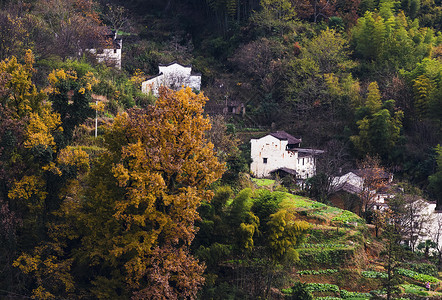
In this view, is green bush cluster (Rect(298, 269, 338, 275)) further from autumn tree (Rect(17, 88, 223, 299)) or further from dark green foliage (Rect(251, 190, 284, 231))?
autumn tree (Rect(17, 88, 223, 299))

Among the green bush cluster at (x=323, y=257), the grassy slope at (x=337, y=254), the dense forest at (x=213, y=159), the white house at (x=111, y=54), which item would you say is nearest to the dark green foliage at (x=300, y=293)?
the dense forest at (x=213, y=159)

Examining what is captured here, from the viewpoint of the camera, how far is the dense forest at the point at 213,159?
Result: 58.3 ft

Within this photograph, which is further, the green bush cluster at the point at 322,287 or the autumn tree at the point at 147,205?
the green bush cluster at the point at 322,287

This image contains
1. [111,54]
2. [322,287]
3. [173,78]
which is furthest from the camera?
[173,78]

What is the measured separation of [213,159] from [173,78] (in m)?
22.1

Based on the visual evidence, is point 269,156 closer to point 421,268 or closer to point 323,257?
point 421,268

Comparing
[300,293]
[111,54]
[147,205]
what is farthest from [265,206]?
[111,54]

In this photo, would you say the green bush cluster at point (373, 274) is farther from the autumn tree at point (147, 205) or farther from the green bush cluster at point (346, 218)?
the autumn tree at point (147, 205)

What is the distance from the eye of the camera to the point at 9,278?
18312 mm

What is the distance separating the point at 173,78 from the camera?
3931cm

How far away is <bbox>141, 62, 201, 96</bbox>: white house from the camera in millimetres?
37531

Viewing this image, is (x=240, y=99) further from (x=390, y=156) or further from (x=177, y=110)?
(x=177, y=110)

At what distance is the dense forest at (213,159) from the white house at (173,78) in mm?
1225

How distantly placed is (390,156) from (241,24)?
17109 millimetres
